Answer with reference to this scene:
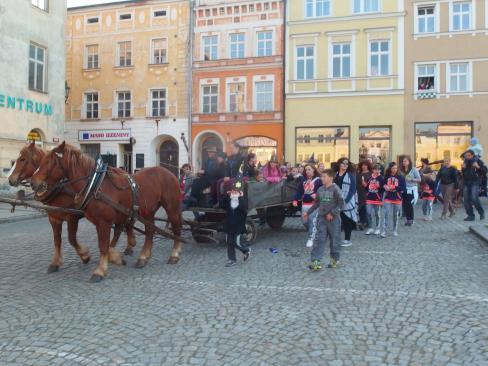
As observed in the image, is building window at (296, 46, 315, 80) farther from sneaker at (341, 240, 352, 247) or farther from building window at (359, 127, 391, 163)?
sneaker at (341, 240, 352, 247)

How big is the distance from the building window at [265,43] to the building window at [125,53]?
27.7 feet

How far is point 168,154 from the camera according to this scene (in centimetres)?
2986

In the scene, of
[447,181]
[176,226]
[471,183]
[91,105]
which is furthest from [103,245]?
[91,105]

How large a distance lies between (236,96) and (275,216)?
17.9 meters

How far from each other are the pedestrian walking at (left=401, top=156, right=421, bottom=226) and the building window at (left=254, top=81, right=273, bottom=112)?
1587 cm

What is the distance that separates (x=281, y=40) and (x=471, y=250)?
2115 cm

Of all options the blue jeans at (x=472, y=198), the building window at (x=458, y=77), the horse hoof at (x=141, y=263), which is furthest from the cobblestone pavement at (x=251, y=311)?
the building window at (x=458, y=77)

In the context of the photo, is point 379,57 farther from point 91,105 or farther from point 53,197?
point 53,197

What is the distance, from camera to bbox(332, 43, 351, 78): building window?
2644cm

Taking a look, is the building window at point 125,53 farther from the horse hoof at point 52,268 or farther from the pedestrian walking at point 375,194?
the horse hoof at point 52,268

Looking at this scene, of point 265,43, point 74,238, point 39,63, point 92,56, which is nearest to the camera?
point 74,238

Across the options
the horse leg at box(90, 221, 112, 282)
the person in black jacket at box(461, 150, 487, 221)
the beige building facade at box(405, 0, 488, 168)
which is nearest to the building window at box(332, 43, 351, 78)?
the beige building facade at box(405, 0, 488, 168)

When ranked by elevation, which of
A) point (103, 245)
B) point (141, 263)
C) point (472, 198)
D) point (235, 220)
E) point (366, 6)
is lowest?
point (141, 263)

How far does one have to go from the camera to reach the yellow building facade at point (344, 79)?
84.1 ft
